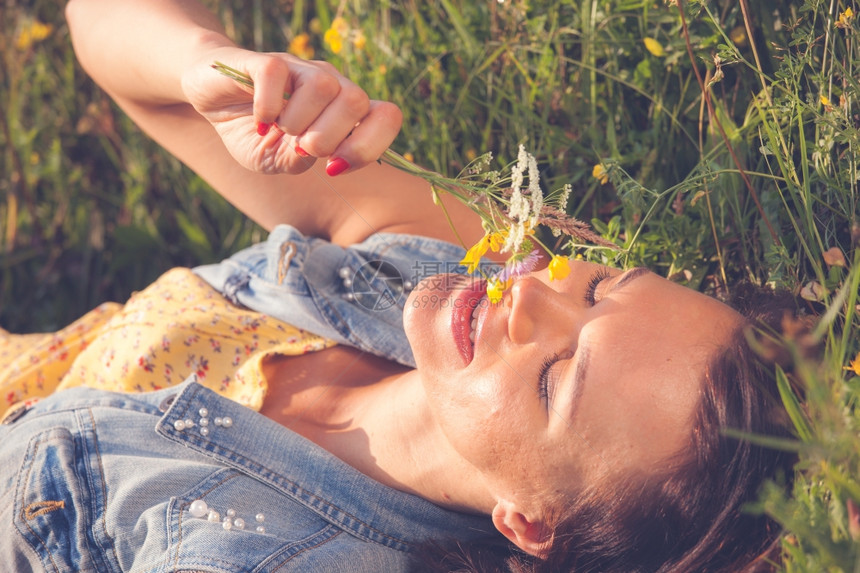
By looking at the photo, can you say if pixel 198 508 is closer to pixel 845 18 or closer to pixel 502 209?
pixel 502 209

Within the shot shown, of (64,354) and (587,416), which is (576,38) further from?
(64,354)

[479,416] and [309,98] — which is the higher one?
[309,98]

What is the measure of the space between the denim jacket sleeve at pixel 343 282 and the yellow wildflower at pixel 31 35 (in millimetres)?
1572

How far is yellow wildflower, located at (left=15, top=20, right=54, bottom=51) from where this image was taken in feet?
8.98

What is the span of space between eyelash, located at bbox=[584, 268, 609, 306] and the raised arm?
420 mm

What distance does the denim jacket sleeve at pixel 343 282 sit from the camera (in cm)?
177

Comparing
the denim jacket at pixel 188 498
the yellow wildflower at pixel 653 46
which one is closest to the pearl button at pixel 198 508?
the denim jacket at pixel 188 498

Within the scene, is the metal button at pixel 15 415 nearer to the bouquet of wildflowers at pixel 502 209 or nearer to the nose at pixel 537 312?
the bouquet of wildflowers at pixel 502 209

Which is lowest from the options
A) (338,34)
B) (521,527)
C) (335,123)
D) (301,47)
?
(521,527)

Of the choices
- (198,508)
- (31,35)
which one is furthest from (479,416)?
(31,35)

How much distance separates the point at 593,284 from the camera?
1.33 meters

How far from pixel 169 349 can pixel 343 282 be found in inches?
17.9

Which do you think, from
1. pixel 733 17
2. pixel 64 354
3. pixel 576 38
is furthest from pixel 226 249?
pixel 733 17

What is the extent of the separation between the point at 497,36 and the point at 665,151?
23.3 inches
